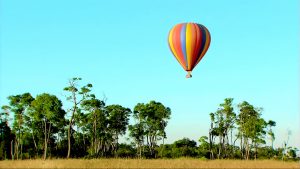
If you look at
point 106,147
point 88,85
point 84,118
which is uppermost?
point 88,85

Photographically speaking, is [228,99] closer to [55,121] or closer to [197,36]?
[55,121]

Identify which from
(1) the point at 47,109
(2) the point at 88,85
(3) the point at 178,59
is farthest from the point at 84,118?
(3) the point at 178,59

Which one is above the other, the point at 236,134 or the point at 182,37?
the point at 182,37

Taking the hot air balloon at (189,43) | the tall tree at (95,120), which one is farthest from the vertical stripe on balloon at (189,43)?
the tall tree at (95,120)

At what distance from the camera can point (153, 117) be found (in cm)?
6538

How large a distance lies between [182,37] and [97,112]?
28.8 metres

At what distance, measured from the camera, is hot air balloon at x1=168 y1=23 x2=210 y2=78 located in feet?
111

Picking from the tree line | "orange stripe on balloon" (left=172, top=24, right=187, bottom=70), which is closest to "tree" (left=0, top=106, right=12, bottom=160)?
the tree line

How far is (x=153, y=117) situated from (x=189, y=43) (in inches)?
1297

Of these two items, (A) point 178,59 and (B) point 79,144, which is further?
(B) point 79,144

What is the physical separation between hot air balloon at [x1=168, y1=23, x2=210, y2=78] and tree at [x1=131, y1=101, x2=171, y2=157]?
101 feet

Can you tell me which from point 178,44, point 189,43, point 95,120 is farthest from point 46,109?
point 189,43

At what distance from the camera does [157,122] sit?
213 feet

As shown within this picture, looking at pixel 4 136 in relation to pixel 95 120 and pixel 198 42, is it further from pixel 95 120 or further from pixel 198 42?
pixel 198 42
